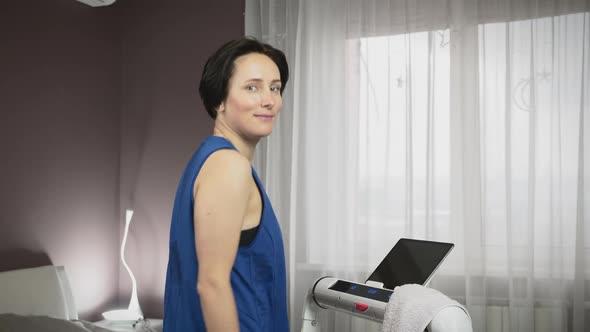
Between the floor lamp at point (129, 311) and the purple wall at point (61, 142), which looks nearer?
the purple wall at point (61, 142)

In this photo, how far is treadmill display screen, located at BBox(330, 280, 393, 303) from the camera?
6.51 ft

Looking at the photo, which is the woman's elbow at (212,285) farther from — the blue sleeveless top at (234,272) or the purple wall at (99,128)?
the purple wall at (99,128)

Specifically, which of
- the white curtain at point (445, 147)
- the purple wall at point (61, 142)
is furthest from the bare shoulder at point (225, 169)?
the purple wall at point (61, 142)

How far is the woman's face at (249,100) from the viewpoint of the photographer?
1234 millimetres

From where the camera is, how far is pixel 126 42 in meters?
4.01

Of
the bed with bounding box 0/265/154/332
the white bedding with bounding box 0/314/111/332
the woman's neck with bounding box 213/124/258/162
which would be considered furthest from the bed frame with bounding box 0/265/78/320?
the woman's neck with bounding box 213/124/258/162

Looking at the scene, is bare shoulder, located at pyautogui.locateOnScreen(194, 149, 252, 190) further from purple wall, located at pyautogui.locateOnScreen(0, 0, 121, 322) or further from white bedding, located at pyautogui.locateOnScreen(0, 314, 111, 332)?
Answer: purple wall, located at pyautogui.locateOnScreen(0, 0, 121, 322)

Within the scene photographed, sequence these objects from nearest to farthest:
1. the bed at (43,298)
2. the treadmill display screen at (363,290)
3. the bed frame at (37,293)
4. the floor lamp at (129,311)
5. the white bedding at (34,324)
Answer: the treadmill display screen at (363,290)
the white bedding at (34,324)
the bed at (43,298)
the bed frame at (37,293)
the floor lamp at (129,311)

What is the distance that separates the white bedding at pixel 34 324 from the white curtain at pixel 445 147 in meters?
1.23

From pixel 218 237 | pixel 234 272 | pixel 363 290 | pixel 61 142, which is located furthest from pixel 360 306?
pixel 61 142

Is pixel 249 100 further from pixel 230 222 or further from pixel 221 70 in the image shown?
pixel 230 222

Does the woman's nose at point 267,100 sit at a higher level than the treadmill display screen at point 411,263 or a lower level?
higher

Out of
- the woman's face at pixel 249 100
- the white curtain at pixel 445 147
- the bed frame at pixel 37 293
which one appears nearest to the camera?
the woman's face at pixel 249 100

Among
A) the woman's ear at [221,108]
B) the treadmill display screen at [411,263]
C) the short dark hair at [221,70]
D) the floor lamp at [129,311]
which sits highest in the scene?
the short dark hair at [221,70]
